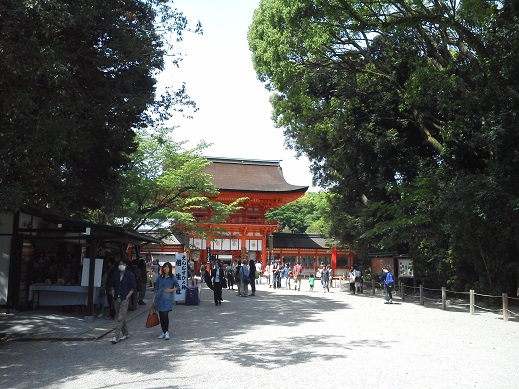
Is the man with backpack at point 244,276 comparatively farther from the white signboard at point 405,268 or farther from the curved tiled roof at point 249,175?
the curved tiled roof at point 249,175

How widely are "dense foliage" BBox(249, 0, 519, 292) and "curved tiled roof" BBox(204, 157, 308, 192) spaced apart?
14649mm

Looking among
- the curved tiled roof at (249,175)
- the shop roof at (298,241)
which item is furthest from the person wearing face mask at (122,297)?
the shop roof at (298,241)

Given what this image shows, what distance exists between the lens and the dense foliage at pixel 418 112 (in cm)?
1346

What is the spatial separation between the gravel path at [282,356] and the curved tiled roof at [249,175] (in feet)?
87.6

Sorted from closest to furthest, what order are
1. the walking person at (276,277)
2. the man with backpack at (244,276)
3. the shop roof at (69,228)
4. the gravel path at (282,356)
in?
1. the gravel path at (282,356)
2. the shop roof at (69,228)
3. the man with backpack at (244,276)
4. the walking person at (276,277)

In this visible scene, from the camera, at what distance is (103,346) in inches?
349

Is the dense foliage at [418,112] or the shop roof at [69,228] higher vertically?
the dense foliage at [418,112]

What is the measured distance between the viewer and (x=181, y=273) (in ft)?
52.9

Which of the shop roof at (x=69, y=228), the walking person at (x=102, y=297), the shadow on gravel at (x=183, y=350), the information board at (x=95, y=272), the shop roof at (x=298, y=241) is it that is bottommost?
the shadow on gravel at (x=183, y=350)

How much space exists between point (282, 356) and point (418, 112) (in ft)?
46.1

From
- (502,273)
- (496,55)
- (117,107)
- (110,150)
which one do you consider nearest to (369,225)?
(502,273)

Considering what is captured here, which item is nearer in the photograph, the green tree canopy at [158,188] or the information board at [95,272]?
the information board at [95,272]

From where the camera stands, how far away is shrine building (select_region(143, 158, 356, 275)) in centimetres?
3806

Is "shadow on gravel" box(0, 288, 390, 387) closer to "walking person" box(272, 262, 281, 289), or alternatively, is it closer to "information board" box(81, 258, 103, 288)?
"information board" box(81, 258, 103, 288)
